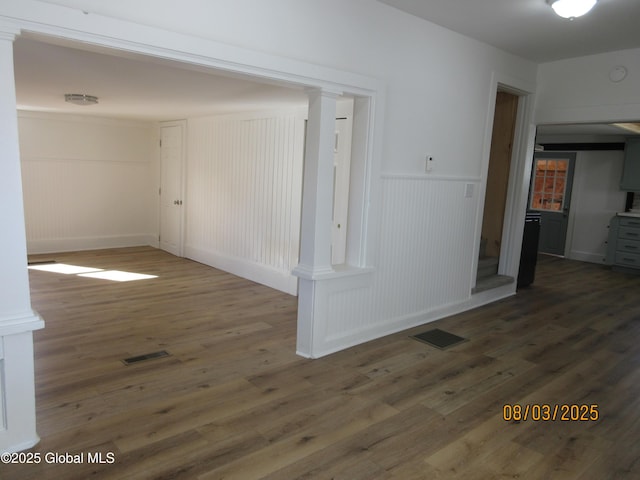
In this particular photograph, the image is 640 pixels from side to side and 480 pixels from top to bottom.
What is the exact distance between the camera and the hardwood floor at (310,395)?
2.22 meters

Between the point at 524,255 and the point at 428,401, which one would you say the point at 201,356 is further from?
the point at 524,255

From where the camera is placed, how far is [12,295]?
6.76 feet

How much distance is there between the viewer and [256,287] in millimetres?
5578

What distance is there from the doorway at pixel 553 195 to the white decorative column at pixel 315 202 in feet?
23.4

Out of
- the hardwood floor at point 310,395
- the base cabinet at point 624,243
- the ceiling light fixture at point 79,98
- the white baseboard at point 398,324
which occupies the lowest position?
the hardwood floor at point 310,395

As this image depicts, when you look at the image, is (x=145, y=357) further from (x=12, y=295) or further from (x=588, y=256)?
(x=588, y=256)

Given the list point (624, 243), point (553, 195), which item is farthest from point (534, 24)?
point (553, 195)

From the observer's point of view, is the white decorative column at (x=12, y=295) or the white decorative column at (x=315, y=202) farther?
the white decorative column at (x=315, y=202)

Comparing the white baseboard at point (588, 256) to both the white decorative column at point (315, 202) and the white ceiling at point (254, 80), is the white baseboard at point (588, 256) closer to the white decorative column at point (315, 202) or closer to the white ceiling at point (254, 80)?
the white ceiling at point (254, 80)

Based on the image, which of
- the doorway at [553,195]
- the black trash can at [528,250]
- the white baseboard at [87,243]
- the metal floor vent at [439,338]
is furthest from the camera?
the doorway at [553,195]
